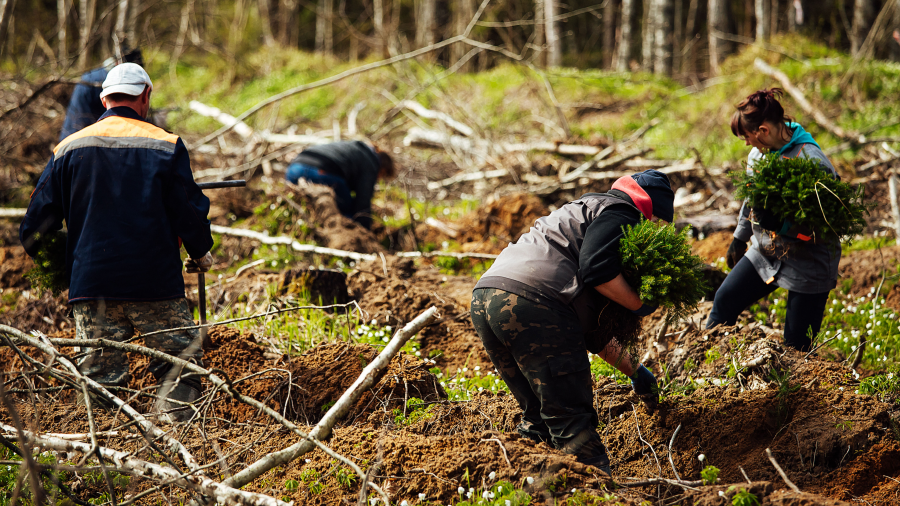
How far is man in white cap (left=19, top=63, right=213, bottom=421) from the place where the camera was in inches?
135

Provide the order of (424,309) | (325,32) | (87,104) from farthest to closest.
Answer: (325,32) < (87,104) < (424,309)

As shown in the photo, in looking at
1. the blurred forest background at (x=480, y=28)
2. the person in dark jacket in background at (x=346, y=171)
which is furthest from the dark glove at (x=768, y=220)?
the blurred forest background at (x=480, y=28)

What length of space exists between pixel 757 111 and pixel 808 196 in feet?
1.97

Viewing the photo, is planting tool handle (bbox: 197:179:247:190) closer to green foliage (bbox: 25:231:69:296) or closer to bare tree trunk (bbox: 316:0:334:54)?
green foliage (bbox: 25:231:69:296)

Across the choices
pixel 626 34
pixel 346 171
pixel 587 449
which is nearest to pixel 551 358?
pixel 587 449

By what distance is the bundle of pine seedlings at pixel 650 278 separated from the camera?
9.38 ft

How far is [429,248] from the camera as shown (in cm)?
761

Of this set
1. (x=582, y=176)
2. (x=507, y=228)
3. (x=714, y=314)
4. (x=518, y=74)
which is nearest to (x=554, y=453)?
(x=714, y=314)

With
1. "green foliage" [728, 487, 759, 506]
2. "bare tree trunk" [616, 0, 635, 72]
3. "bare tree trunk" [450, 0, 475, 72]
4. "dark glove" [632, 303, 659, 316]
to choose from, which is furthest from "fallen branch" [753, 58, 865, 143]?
"green foliage" [728, 487, 759, 506]

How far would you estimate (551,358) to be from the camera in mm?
2891

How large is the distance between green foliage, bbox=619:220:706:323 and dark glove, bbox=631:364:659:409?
667 mm

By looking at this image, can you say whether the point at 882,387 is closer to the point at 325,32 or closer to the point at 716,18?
the point at 716,18

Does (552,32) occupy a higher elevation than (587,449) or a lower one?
higher

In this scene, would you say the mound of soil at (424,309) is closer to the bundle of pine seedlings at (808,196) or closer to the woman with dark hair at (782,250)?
the woman with dark hair at (782,250)
